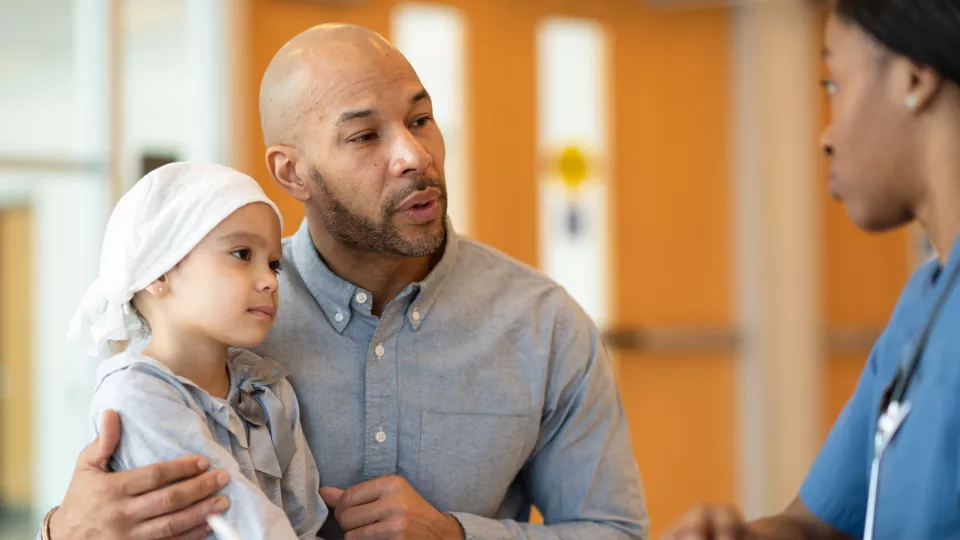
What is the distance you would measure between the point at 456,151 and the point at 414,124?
10.4 ft

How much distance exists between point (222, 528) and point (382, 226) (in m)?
0.62

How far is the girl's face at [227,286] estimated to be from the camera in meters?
1.76

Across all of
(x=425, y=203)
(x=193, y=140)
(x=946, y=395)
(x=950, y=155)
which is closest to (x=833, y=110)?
(x=950, y=155)

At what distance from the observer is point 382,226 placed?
6.64 feet

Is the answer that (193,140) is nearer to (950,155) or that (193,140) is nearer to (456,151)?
(456,151)

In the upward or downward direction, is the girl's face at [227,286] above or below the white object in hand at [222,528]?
above

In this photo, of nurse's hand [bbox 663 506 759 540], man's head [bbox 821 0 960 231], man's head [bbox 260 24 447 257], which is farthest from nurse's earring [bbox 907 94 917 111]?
man's head [bbox 260 24 447 257]

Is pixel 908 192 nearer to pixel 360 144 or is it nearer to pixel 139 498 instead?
pixel 360 144

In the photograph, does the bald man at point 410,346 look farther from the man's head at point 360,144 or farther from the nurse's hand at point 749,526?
the nurse's hand at point 749,526

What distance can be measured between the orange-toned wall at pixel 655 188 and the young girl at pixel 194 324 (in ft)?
11.2

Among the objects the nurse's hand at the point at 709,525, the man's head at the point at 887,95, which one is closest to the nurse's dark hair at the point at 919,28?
the man's head at the point at 887,95

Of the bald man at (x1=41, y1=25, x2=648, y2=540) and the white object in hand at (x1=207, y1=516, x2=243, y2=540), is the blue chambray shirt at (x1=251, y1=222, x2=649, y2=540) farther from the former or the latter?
the white object in hand at (x1=207, y1=516, x2=243, y2=540)

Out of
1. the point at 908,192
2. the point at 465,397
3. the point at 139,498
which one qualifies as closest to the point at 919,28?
the point at 908,192

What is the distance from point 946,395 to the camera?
1.35 meters
